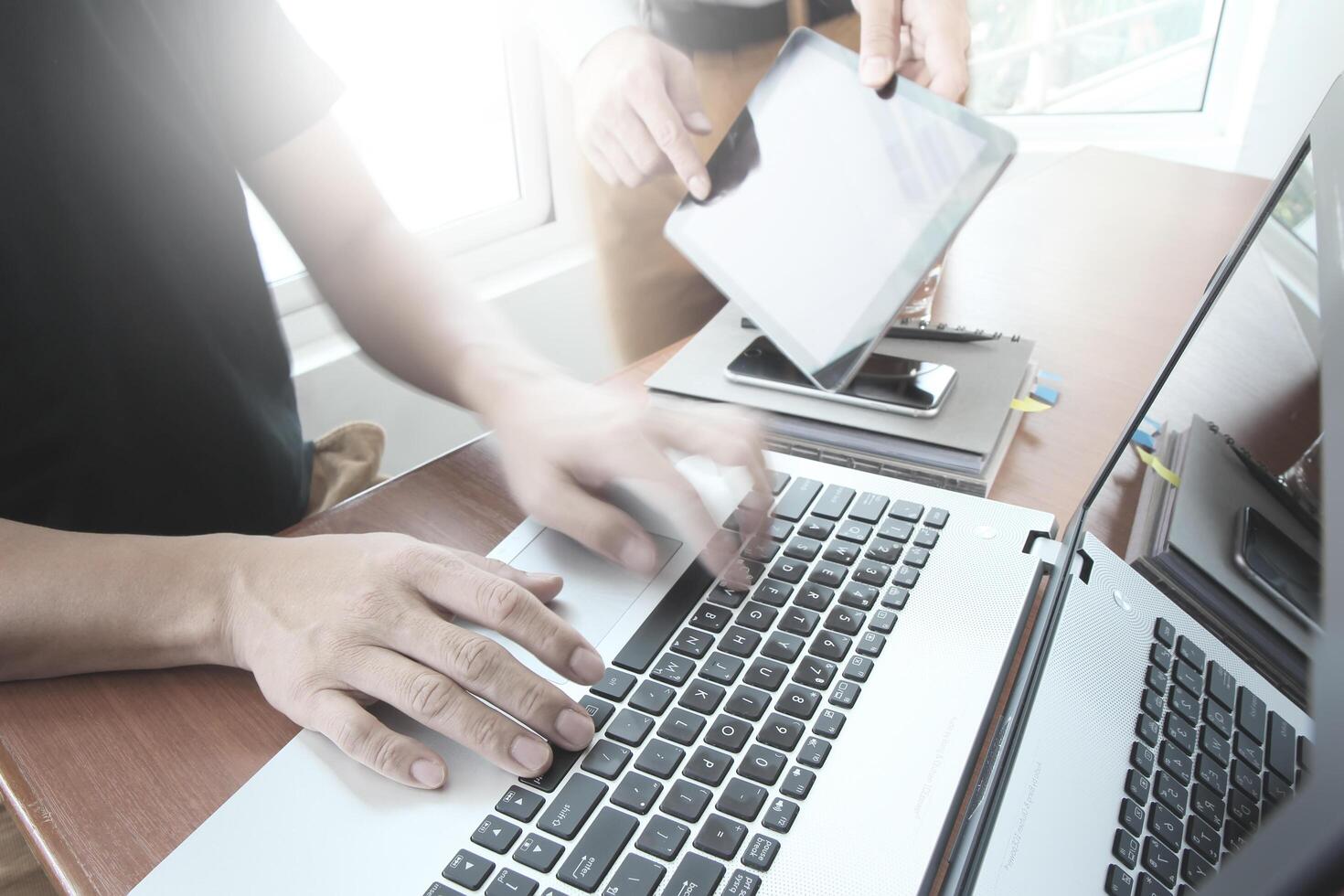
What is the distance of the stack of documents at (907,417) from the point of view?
0.61m

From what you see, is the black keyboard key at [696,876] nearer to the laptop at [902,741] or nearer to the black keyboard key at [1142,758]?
the laptop at [902,741]

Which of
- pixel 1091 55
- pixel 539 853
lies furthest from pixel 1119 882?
pixel 1091 55

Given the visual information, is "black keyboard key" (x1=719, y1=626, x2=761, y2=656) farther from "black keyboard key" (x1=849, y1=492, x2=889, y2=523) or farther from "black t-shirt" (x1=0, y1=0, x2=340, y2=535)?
"black t-shirt" (x1=0, y1=0, x2=340, y2=535)

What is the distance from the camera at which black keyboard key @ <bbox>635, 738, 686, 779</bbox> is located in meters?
0.40

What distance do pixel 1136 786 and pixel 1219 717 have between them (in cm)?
5

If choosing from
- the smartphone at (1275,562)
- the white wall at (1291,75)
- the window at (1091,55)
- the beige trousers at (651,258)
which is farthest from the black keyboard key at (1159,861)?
the window at (1091,55)

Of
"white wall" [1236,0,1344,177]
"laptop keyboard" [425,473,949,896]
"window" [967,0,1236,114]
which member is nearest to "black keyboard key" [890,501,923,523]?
"laptop keyboard" [425,473,949,896]

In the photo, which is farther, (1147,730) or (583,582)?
(583,582)

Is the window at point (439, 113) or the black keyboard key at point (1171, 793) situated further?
the window at point (439, 113)

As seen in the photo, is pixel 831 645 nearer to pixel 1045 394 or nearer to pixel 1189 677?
pixel 1189 677

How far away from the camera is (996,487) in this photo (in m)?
0.62

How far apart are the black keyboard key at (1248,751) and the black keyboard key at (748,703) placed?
0.20m

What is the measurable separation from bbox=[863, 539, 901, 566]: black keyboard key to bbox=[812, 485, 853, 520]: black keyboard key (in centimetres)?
3

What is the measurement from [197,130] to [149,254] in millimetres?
115
